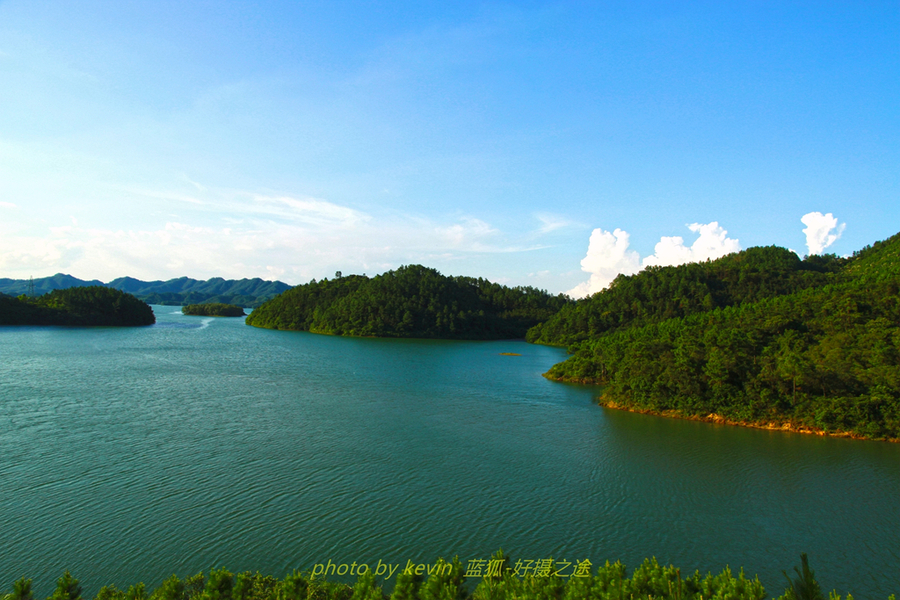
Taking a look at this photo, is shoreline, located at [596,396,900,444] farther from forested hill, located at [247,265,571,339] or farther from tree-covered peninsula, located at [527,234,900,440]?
forested hill, located at [247,265,571,339]

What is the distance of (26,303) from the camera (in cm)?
8269

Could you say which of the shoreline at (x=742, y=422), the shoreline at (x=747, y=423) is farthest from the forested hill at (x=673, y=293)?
the shoreline at (x=747, y=423)

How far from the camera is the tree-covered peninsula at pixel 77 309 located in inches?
3135

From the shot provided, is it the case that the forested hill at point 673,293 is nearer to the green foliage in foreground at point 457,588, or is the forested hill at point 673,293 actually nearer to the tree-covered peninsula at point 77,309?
the green foliage in foreground at point 457,588

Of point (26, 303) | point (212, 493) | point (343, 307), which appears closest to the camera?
point (212, 493)

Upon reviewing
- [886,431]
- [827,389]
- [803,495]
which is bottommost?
[803,495]

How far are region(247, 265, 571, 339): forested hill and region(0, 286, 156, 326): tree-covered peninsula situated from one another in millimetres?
22480

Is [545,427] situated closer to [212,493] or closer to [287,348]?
[212,493]

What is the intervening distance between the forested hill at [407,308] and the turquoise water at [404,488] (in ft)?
187

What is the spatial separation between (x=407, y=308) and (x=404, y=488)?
7428cm

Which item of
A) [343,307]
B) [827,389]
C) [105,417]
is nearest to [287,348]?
[343,307]

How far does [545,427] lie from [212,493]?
14812 mm

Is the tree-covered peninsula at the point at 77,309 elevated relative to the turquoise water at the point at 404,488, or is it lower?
elevated

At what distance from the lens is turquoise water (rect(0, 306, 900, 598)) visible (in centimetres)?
1153
